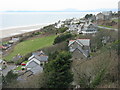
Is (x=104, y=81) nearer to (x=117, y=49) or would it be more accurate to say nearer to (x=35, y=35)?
(x=117, y=49)

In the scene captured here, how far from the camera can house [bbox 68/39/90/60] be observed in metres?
13.7

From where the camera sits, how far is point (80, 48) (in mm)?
14758

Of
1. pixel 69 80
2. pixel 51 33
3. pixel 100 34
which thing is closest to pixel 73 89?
pixel 69 80

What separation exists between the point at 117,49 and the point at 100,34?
27.5ft

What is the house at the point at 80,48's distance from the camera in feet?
44.8

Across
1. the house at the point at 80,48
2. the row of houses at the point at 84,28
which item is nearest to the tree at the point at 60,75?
the house at the point at 80,48

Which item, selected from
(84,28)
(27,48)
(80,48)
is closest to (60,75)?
(80,48)

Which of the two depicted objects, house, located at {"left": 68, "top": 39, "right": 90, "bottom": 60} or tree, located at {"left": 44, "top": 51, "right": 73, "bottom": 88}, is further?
house, located at {"left": 68, "top": 39, "right": 90, "bottom": 60}

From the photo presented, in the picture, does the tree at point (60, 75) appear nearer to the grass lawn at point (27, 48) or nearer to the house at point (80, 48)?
Result: the house at point (80, 48)

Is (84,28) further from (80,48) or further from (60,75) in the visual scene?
(60,75)

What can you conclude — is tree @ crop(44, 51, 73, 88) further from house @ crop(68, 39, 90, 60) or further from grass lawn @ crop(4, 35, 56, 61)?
grass lawn @ crop(4, 35, 56, 61)

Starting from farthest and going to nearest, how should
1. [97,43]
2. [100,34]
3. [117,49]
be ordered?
[100,34] < [97,43] < [117,49]

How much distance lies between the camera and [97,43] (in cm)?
1529

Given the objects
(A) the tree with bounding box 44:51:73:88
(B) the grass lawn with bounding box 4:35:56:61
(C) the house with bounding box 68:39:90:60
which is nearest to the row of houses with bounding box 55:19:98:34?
(C) the house with bounding box 68:39:90:60
